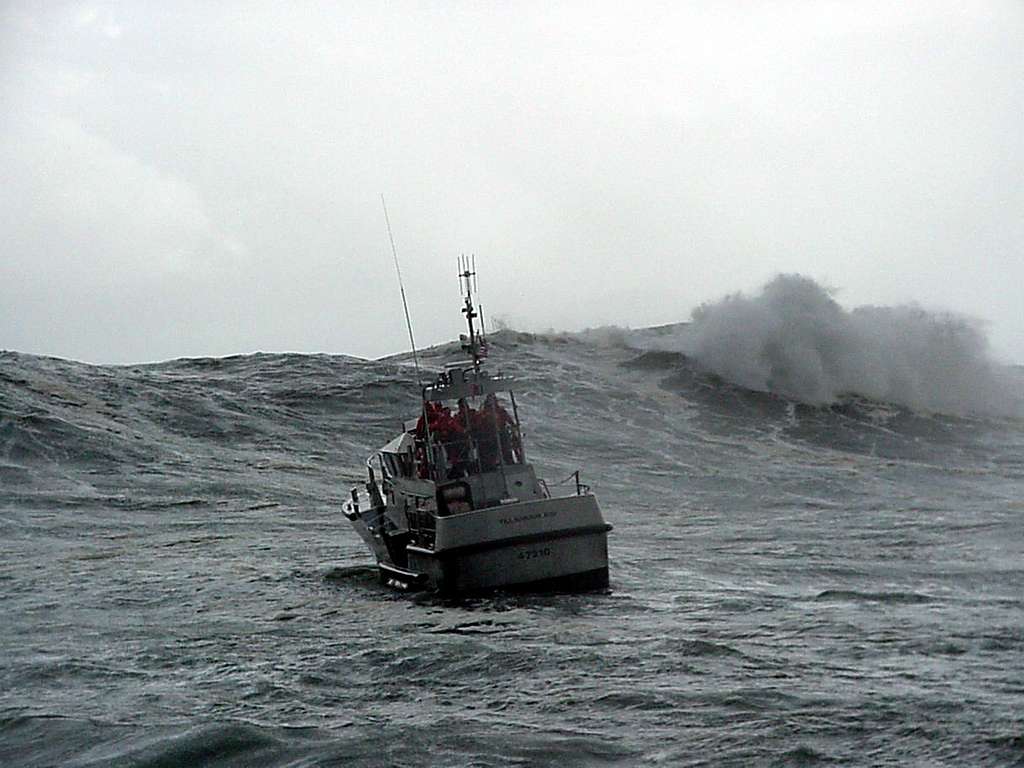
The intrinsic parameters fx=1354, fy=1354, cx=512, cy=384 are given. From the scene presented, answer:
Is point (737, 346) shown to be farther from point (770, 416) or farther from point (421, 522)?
point (421, 522)

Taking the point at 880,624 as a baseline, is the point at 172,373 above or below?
above

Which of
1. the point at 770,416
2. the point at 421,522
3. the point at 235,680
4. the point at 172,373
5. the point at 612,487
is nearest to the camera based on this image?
the point at 235,680

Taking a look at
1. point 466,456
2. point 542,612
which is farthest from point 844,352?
point 542,612

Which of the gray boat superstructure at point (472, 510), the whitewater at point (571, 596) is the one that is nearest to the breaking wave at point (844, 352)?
the whitewater at point (571, 596)

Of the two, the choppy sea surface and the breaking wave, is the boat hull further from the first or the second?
the breaking wave

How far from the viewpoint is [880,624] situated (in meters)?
13.7

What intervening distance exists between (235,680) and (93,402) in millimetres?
26632

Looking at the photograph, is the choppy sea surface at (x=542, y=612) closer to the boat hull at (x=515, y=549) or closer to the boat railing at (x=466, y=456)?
the boat hull at (x=515, y=549)

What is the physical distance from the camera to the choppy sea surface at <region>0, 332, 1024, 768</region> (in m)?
10.4

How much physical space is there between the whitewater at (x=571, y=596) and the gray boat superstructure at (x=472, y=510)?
0.52 m

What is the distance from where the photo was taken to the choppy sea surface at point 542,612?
10391mm

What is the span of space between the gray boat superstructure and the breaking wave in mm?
22029

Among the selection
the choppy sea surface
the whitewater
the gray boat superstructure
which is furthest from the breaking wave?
the gray boat superstructure

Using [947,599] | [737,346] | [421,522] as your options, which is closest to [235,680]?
[421,522]
